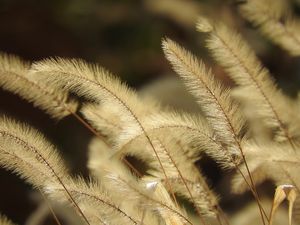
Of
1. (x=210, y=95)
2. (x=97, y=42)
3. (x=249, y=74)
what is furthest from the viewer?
(x=97, y=42)

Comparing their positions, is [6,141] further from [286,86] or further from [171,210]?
[286,86]

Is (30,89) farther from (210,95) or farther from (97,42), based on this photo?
(97,42)

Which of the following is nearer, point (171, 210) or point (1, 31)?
point (171, 210)

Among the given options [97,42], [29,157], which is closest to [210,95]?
[29,157]

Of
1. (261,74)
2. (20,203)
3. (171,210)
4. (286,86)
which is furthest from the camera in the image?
(20,203)

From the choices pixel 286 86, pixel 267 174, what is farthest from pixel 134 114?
pixel 286 86

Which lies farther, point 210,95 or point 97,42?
point 97,42

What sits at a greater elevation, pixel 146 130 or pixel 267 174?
pixel 146 130

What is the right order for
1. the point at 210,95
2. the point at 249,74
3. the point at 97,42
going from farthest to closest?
the point at 97,42
the point at 249,74
the point at 210,95
